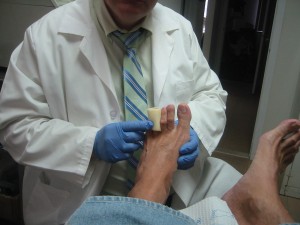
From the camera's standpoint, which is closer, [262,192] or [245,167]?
[262,192]

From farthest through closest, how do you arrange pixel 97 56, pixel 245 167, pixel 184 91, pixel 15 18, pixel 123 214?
pixel 245 167 < pixel 15 18 < pixel 184 91 < pixel 97 56 < pixel 123 214

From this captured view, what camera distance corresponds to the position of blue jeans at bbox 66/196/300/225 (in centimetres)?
54

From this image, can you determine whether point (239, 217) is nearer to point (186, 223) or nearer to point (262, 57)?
point (186, 223)

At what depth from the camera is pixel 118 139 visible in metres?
0.73

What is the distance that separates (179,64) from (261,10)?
13.7 feet

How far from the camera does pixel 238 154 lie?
222 cm

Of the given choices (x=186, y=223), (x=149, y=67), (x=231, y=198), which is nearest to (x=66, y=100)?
(x=149, y=67)

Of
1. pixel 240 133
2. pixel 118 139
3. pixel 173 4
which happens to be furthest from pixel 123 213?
pixel 240 133

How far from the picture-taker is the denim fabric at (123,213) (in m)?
0.54

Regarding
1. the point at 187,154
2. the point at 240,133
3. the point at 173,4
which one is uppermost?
the point at 173,4

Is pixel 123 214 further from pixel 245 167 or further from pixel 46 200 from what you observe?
pixel 245 167

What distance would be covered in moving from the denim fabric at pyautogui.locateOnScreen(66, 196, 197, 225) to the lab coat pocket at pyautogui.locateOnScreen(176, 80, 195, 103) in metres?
0.43

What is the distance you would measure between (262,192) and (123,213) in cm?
50

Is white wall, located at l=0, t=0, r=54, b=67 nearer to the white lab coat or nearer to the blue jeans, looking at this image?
the white lab coat
